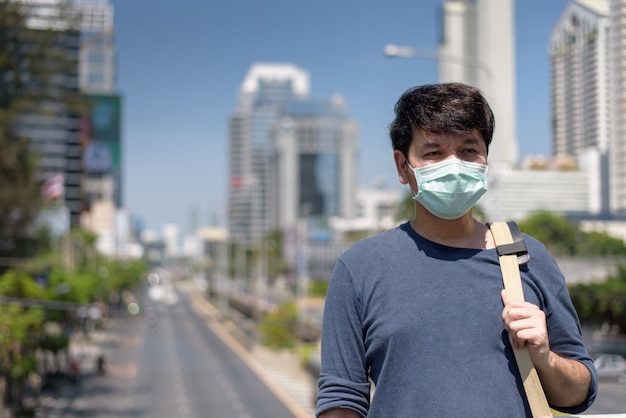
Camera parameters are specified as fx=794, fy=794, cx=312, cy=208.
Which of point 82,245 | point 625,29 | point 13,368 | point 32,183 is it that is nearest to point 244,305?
point 82,245

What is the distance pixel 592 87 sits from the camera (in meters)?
14.2

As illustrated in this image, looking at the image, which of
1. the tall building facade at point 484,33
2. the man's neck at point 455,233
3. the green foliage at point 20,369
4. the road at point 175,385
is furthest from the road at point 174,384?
the tall building facade at point 484,33

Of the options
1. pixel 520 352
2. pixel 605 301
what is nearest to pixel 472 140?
pixel 520 352

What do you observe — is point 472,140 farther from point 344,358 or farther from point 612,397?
point 612,397

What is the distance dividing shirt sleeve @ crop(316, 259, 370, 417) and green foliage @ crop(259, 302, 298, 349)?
172 feet

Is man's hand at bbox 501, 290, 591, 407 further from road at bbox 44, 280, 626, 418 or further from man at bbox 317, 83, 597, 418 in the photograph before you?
road at bbox 44, 280, 626, 418

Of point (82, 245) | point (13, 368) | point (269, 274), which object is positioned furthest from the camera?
point (269, 274)

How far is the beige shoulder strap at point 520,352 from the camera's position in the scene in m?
2.35

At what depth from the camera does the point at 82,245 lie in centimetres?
8750

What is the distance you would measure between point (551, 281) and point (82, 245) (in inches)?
3504

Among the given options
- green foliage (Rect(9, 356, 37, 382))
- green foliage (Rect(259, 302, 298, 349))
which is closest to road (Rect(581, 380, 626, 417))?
green foliage (Rect(9, 356, 37, 382))

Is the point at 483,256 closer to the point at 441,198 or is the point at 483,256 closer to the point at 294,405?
the point at 441,198

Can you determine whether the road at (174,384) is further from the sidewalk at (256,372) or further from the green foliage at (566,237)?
the green foliage at (566,237)

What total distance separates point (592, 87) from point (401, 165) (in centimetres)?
1254
